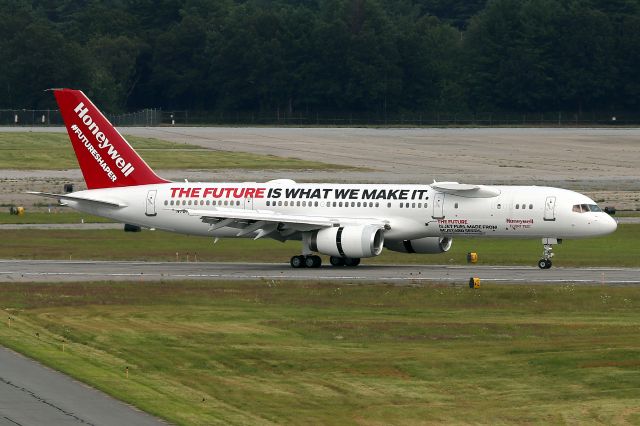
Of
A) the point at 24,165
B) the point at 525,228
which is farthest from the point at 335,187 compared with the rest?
the point at 24,165

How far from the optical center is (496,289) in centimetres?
5303

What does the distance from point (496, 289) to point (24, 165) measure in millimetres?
75605

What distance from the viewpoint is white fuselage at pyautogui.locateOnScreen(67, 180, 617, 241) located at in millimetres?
60781

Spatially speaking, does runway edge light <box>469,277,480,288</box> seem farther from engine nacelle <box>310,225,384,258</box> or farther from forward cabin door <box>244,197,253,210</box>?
forward cabin door <box>244,197,253,210</box>

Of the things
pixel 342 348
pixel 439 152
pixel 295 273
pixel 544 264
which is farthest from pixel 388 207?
Result: pixel 439 152

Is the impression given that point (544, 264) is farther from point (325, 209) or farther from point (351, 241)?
point (325, 209)

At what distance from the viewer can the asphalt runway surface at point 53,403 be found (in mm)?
28328

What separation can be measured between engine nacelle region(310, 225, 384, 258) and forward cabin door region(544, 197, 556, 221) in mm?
7108

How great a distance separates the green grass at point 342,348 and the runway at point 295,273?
7.94ft

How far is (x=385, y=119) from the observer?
196625 millimetres

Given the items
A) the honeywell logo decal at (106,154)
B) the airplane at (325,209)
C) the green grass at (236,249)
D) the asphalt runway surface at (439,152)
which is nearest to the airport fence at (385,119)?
the asphalt runway surface at (439,152)

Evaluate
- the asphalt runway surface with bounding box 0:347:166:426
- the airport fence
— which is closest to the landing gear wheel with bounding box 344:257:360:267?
the asphalt runway surface with bounding box 0:347:166:426

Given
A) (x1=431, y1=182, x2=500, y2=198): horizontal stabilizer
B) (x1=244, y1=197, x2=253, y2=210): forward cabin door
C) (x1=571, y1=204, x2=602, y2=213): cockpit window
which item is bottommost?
(x1=244, y1=197, x2=253, y2=210): forward cabin door

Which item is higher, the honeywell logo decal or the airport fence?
the airport fence
